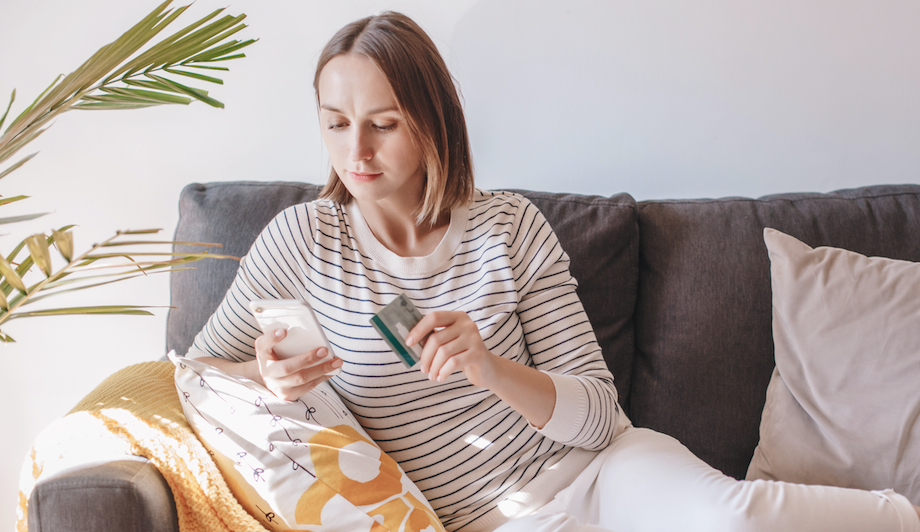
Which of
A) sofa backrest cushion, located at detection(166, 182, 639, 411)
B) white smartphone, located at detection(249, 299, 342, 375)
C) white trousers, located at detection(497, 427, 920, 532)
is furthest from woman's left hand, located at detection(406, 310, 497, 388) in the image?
sofa backrest cushion, located at detection(166, 182, 639, 411)

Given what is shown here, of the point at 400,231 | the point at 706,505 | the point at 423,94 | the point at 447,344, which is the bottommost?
the point at 706,505

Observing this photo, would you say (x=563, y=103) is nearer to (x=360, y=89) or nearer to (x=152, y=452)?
(x=360, y=89)

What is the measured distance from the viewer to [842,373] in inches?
41.0

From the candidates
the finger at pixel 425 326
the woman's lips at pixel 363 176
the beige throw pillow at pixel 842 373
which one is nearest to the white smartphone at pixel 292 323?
the finger at pixel 425 326

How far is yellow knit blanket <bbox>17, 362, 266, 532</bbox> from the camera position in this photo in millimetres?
792

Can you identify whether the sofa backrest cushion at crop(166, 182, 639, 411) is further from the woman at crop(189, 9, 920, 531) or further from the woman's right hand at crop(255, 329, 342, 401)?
the woman's right hand at crop(255, 329, 342, 401)

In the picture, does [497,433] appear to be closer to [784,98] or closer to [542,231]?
[542,231]

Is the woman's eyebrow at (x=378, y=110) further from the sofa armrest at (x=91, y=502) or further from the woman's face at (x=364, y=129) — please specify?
the sofa armrest at (x=91, y=502)

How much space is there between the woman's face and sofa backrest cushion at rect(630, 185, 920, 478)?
1.99ft

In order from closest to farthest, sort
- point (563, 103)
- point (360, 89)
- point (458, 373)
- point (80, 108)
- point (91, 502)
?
1. point (80, 108)
2. point (91, 502)
3. point (360, 89)
4. point (458, 373)
5. point (563, 103)

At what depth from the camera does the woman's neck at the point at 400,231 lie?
105cm

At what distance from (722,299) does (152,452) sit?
1.03 m

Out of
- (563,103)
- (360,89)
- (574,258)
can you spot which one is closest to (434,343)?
(360,89)

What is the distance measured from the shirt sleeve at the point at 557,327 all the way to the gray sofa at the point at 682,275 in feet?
0.62
